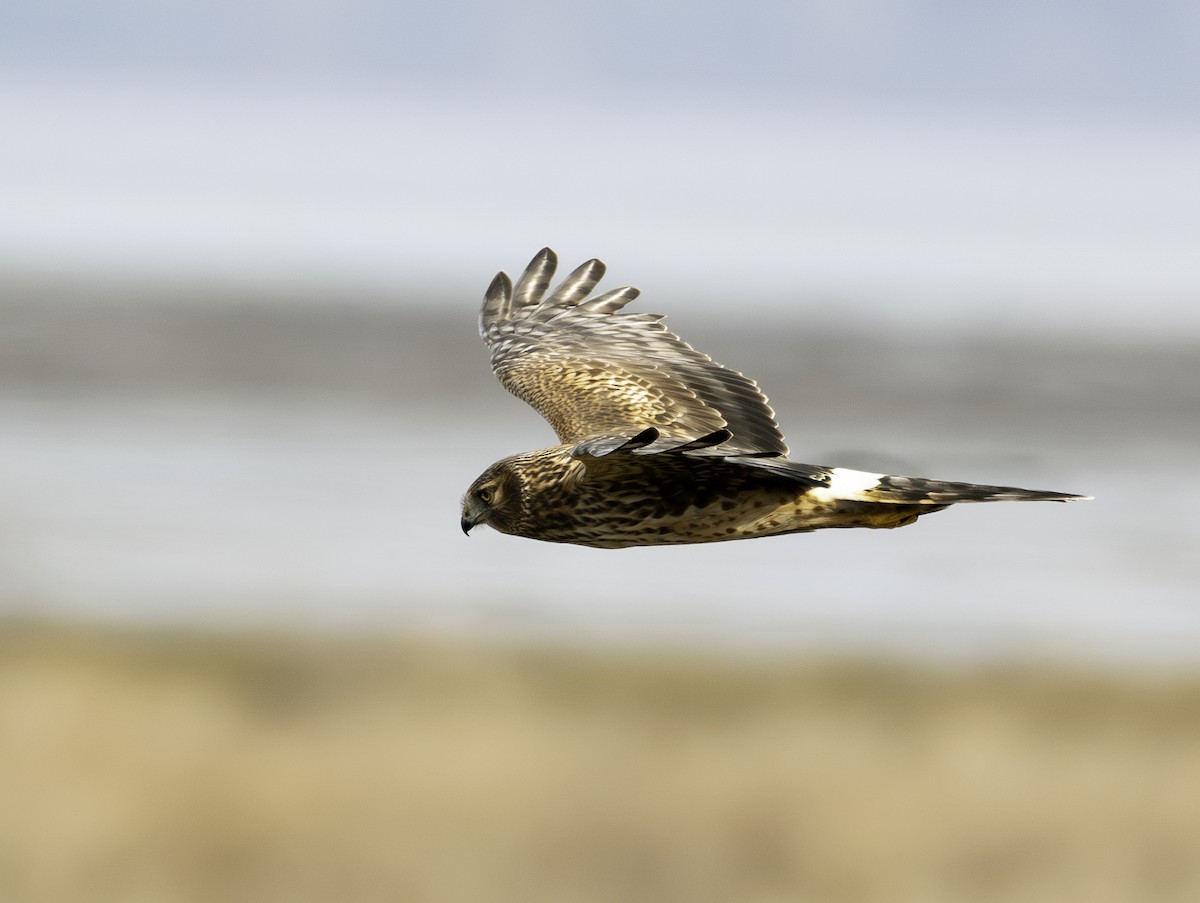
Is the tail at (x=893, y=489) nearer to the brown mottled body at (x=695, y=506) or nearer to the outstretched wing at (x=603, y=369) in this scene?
the brown mottled body at (x=695, y=506)

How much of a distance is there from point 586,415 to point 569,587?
71.0 feet

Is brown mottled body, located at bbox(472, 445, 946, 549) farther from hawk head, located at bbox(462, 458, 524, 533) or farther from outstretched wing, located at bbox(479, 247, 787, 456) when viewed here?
outstretched wing, located at bbox(479, 247, 787, 456)

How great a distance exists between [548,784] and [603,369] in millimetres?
11533

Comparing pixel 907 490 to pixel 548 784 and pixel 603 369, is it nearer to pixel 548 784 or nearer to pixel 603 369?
pixel 603 369

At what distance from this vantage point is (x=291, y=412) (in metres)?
50.8

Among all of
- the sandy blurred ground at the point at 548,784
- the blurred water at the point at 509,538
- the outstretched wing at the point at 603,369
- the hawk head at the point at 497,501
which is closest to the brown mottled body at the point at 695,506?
the hawk head at the point at 497,501

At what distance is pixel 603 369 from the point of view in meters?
11.4

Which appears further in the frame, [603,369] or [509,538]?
[509,538]

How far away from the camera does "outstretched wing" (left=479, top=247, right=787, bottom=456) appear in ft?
34.3

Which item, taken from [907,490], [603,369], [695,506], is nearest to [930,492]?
[907,490]

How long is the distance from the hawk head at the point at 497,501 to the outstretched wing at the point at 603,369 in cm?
50

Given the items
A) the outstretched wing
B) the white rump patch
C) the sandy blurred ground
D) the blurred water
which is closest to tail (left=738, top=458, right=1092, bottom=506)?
the white rump patch

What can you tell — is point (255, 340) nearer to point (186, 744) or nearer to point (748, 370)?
point (748, 370)

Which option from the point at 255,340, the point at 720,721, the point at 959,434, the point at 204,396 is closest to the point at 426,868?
the point at 720,721
